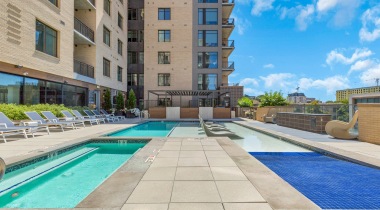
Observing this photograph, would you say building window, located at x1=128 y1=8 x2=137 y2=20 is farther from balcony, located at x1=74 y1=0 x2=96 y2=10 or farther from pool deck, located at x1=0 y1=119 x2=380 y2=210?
pool deck, located at x1=0 y1=119 x2=380 y2=210

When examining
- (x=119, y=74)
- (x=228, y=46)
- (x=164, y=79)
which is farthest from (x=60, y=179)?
(x=228, y=46)

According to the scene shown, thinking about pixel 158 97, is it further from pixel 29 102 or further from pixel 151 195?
pixel 151 195

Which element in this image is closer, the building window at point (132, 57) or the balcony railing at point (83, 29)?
the balcony railing at point (83, 29)

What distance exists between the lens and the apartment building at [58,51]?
37.6 feet

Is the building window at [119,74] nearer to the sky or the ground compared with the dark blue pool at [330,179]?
nearer to the sky

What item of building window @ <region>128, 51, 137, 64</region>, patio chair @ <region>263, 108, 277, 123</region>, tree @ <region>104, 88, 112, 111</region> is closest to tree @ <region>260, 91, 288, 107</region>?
patio chair @ <region>263, 108, 277, 123</region>

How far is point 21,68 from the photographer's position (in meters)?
12.3

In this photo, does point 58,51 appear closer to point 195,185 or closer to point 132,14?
point 195,185

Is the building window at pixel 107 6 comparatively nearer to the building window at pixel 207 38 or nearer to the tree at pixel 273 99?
the building window at pixel 207 38

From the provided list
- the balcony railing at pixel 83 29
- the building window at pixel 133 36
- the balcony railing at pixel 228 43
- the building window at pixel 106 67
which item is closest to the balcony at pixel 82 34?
the balcony railing at pixel 83 29

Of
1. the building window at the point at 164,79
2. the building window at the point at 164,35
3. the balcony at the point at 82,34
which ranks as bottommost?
the building window at the point at 164,79

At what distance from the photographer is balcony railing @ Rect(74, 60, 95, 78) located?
17938mm

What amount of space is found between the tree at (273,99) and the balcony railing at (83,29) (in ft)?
55.5

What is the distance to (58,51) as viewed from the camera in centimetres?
1530
